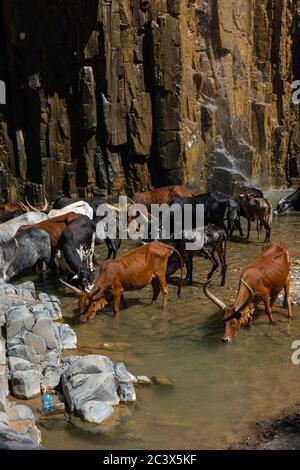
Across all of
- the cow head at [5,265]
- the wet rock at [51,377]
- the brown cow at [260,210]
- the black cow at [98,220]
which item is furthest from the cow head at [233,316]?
the brown cow at [260,210]

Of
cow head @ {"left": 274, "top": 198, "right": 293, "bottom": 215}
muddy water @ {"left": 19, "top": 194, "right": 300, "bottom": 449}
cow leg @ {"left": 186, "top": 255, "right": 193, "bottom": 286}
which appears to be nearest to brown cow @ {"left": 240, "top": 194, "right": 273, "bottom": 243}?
muddy water @ {"left": 19, "top": 194, "right": 300, "bottom": 449}

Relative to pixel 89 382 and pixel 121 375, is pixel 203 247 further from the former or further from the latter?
pixel 89 382

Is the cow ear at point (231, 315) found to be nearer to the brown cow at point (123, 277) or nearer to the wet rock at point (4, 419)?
the brown cow at point (123, 277)

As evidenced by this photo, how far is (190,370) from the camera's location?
8.20 metres

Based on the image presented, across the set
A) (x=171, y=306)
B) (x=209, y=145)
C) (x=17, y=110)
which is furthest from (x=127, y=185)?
(x=171, y=306)

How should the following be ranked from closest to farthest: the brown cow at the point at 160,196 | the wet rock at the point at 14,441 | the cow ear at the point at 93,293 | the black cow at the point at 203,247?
the wet rock at the point at 14,441 < the cow ear at the point at 93,293 < the black cow at the point at 203,247 < the brown cow at the point at 160,196

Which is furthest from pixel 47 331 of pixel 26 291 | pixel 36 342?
pixel 26 291

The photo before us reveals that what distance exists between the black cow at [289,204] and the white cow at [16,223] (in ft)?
27.5

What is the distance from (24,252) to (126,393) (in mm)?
6333

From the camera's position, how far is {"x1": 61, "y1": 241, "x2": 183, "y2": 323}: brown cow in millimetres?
10070

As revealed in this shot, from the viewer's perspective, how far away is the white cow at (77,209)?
15320 millimetres

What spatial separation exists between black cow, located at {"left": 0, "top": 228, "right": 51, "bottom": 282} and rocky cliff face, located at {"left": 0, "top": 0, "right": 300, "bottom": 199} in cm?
851

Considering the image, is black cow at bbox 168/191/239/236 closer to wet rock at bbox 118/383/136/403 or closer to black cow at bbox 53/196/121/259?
black cow at bbox 53/196/121/259

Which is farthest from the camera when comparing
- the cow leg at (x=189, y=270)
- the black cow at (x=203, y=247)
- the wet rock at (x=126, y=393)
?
the cow leg at (x=189, y=270)
